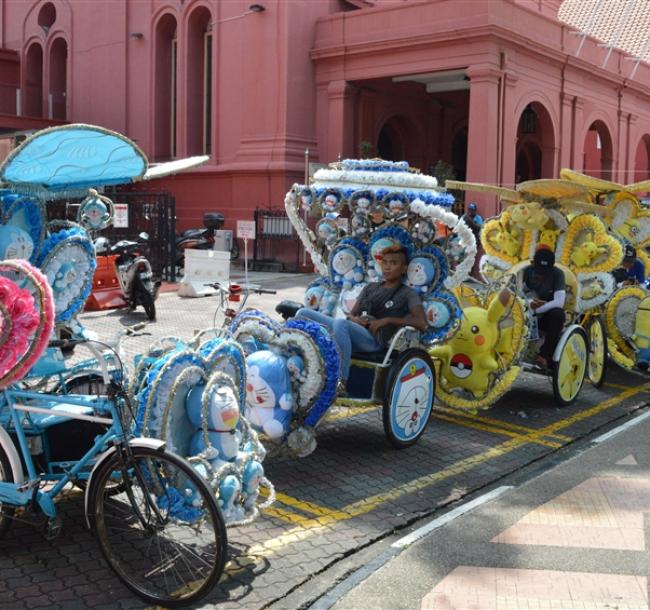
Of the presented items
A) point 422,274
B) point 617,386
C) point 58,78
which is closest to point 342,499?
point 422,274

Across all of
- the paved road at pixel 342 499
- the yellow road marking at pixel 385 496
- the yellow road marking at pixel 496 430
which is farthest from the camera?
the yellow road marking at pixel 496 430

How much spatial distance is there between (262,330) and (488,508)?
2.03 meters

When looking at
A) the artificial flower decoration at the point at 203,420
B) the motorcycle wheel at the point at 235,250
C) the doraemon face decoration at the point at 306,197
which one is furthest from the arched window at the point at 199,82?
the artificial flower decoration at the point at 203,420

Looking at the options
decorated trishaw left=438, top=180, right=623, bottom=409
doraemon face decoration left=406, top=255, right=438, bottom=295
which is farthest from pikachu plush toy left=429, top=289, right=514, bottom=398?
doraemon face decoration left=406, top=255, right=438, bottom=295

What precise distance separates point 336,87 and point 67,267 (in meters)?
18.2

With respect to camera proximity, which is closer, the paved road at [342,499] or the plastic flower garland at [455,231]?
the paved road at [342,499]

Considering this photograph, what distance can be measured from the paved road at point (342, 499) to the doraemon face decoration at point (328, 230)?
1.80 meters

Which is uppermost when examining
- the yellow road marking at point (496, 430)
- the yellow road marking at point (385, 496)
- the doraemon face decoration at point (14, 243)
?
the doraemon face decoration at point (14, 243)

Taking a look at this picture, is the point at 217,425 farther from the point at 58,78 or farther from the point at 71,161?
the point at 58,78

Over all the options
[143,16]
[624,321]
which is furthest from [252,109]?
[624,321]

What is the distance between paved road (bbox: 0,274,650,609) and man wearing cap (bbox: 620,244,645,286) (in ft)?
6.04

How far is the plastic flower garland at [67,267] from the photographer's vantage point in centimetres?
570

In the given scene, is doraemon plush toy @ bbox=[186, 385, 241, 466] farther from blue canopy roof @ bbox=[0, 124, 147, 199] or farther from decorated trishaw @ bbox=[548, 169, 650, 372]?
decorated trishaw @ bbox=[548, 169, 650, 372]

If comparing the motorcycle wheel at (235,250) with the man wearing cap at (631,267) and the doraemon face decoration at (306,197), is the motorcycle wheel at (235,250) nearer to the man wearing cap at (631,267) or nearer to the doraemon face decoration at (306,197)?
the man wearing cap at (631,267)
